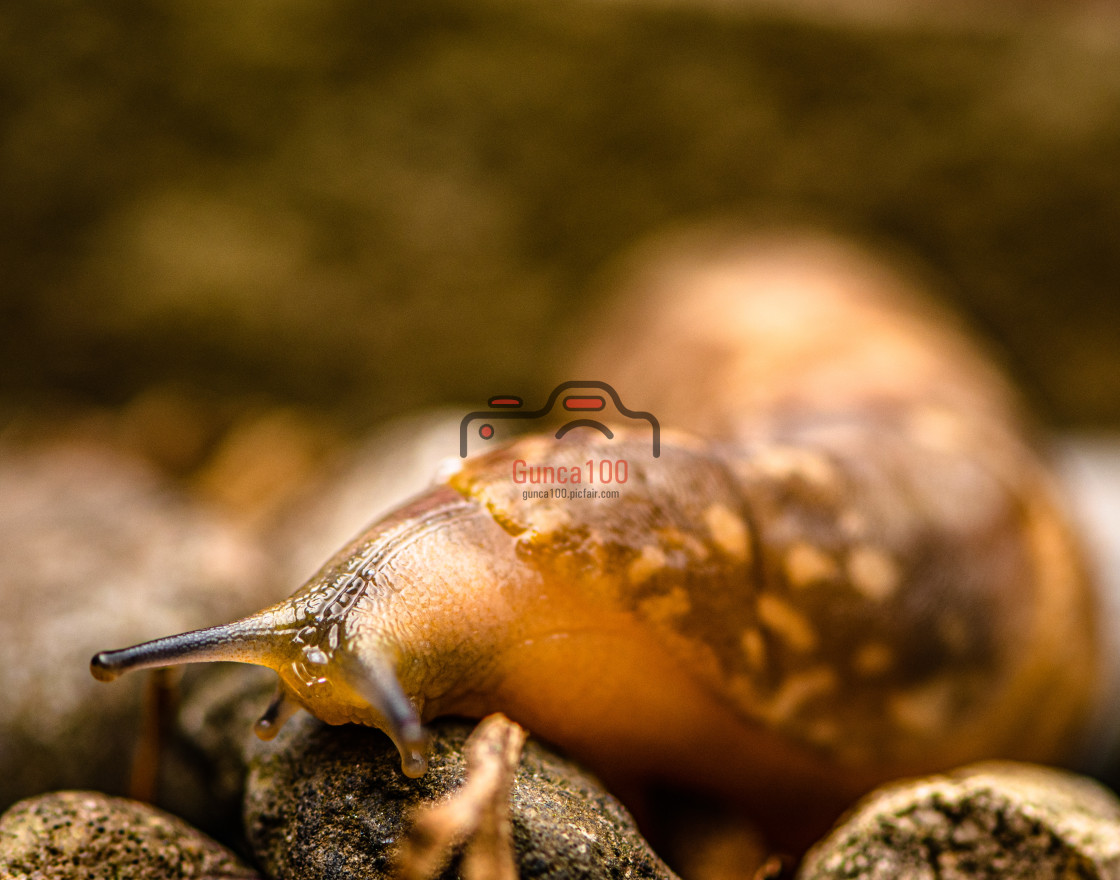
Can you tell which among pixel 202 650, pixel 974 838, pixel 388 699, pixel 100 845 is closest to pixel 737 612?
pixel 974 838

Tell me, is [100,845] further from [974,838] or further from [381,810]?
[974,838]

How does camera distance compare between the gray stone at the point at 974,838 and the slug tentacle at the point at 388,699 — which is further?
the gray stone at the point at 974,838

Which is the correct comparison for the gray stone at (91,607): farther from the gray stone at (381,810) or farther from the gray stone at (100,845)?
the gray stone at (381,810)

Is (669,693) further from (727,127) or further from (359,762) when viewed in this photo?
(727,127)

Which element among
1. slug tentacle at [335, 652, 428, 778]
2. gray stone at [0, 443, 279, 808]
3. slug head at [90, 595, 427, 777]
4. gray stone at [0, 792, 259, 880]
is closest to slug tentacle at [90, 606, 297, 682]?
slug head at [90, 595, 427, 777]

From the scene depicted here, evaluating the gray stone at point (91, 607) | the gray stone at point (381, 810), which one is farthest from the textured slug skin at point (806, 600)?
the gray stone at point (91, 607)

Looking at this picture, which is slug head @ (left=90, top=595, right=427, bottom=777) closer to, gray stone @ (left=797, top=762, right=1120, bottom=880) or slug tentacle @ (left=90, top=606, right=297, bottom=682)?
slug tentacle @ (left=90, top=606, right=297, bottom=682)

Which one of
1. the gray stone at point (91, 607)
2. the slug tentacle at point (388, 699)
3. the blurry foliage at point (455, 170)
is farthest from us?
the blurry foliage at point (455, 170)
